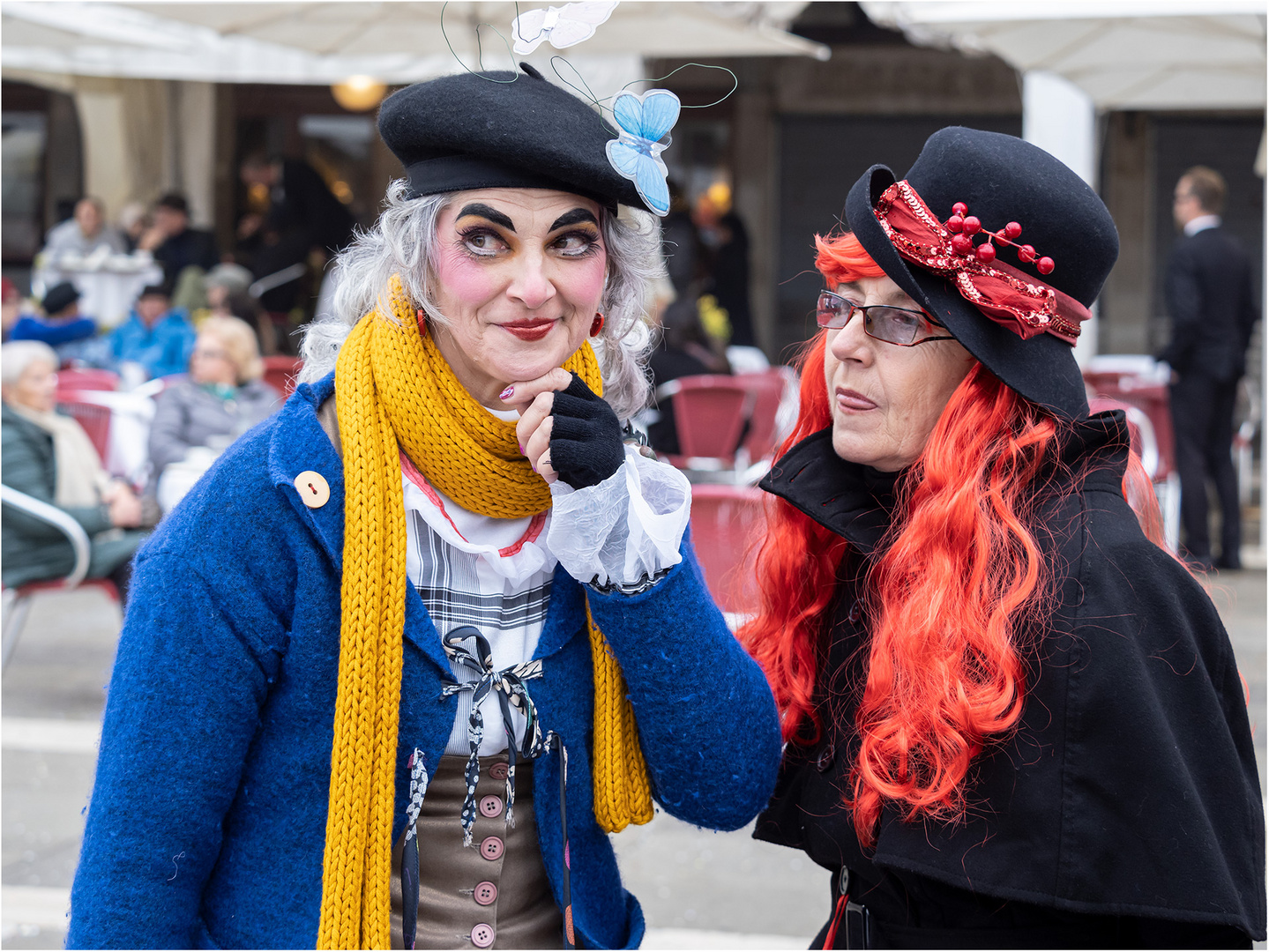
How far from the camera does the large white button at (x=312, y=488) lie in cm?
146

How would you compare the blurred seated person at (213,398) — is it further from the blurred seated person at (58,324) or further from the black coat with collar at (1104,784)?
the black coat with collar at (1104,784)

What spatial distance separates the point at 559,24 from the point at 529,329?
0.37 metres

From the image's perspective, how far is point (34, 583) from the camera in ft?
15.2

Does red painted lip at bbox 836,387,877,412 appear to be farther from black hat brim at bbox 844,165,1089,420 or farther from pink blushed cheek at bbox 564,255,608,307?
Answer: pink blushed cheek at bbox 564,255,608,307

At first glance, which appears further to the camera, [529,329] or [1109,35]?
[1109,35]

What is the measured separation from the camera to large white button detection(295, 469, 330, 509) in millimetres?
1459

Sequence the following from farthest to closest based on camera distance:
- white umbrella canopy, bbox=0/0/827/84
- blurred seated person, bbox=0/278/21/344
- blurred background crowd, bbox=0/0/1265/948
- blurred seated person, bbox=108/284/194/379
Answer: blurred seated person, bbox=108/284/194/379
blurred seated person, bbox=0/278/21/344
white umbrella canopy, bbox=0/0/827/84
blurred background crowd, bbox=0/0/1265/948

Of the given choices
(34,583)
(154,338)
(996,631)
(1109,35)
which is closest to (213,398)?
(34,583)

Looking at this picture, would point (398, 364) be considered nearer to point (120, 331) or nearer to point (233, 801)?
point (233, 801)

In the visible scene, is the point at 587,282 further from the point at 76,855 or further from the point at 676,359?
the point at 676,359

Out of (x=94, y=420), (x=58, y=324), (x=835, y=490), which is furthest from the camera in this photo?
(x=58, y=324)

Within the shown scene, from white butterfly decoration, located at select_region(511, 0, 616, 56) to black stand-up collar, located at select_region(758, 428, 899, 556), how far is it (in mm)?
647

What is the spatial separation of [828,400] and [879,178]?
0.34m

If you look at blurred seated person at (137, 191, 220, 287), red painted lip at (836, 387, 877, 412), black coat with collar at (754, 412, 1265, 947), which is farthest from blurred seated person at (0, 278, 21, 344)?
black coat with collar at (754, 412, 1265, 947)
